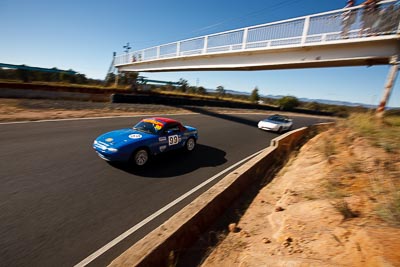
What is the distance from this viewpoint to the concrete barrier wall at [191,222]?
2.84 meters

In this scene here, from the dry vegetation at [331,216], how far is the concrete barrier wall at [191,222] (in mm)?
452

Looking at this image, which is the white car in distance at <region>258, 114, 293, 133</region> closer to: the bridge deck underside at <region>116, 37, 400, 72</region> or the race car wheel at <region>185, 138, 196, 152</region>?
the bridge deck underside at <region>116, 37, 400, 72</region>

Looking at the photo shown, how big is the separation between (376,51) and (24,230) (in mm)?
14241

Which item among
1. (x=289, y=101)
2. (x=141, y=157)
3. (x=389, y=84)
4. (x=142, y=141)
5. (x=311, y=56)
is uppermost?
(x=311, y=56)

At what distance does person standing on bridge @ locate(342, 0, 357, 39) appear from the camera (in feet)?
33.6

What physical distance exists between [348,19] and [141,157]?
11251 mm

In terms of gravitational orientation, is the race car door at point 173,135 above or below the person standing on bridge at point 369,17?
below

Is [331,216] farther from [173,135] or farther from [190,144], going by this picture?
[190,144]

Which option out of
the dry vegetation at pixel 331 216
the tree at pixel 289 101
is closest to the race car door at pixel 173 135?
the dry vegetation at pixel 331 216

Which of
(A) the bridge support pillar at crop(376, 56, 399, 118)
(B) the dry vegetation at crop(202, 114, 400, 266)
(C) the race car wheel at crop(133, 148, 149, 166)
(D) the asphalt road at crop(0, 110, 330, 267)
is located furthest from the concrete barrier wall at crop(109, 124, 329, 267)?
(A) the bridge support pillar at crop(376, 56, 399, 118)

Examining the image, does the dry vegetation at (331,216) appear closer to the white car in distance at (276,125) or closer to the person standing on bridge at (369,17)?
the person standing on bridge at (369,17)

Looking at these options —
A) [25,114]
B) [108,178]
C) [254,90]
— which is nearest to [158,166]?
[108,178]

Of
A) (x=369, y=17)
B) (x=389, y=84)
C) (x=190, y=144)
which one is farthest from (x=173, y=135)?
(x=369, y=17)

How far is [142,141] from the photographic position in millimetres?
6836
